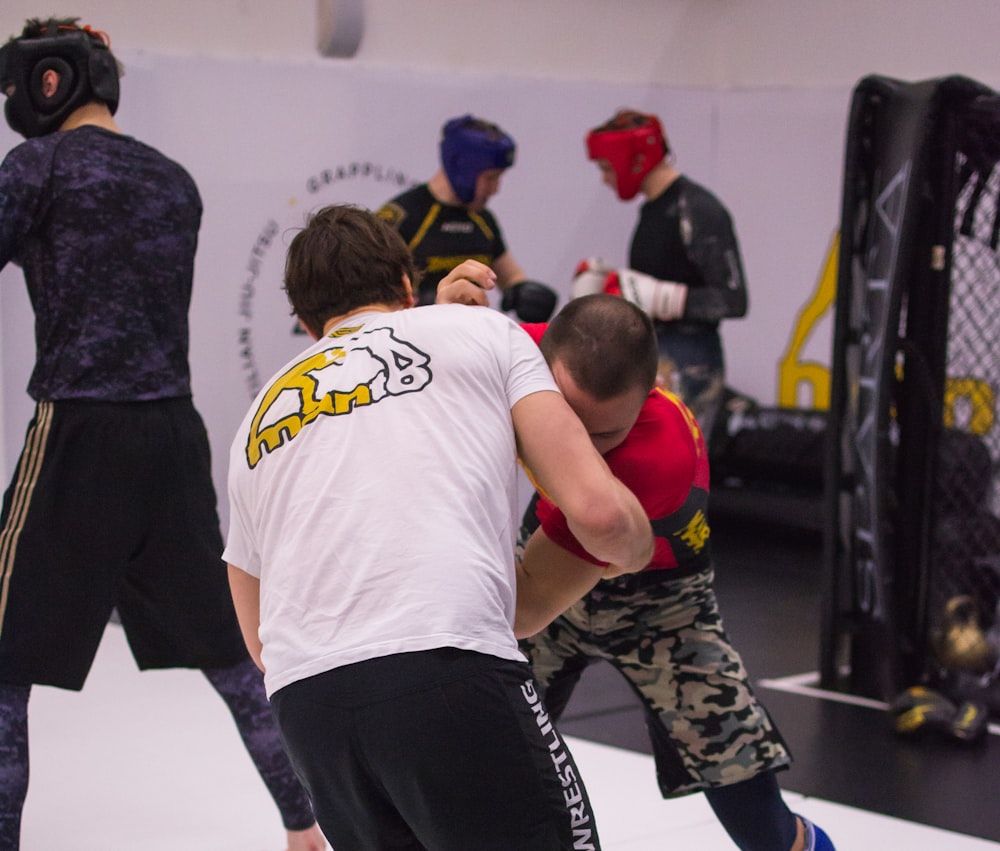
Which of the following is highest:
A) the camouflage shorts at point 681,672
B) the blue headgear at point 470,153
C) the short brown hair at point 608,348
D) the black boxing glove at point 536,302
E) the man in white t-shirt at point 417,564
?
the blue headgear at point 470,153

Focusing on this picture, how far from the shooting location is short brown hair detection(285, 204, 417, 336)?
64.9 inches

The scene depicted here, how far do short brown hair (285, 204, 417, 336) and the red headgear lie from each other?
3.08m

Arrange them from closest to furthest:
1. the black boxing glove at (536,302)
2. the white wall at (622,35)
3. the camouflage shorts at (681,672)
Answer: the camouflage shorts at (681,672) → the black boxing glove at (536,302) → the white wall at (622,35)

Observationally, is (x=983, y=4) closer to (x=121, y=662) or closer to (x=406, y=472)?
(x=121, y=662)

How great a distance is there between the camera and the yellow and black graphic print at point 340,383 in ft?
4.94

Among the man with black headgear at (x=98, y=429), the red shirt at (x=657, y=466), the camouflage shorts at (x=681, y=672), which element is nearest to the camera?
the red shirt at (x=657, y=466)

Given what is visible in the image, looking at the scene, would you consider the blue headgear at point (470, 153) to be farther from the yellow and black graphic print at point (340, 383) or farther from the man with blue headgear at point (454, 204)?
the yellow and black graphic print at point (340, 383)

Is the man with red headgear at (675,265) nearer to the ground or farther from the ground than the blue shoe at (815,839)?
farther from the ground

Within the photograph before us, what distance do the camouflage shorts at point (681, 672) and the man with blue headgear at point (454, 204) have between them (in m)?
2.42

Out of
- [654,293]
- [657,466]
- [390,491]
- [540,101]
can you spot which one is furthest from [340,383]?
[540,101]

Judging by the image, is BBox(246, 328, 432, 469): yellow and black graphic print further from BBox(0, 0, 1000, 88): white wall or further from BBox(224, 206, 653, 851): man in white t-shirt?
BBox(0, 0, 1000, 88): white wall

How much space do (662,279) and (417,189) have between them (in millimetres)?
897

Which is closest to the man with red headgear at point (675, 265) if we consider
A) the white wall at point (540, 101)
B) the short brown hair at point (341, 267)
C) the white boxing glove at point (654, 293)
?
the white boxing glove at point (654, 293)

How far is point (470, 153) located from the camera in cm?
456
